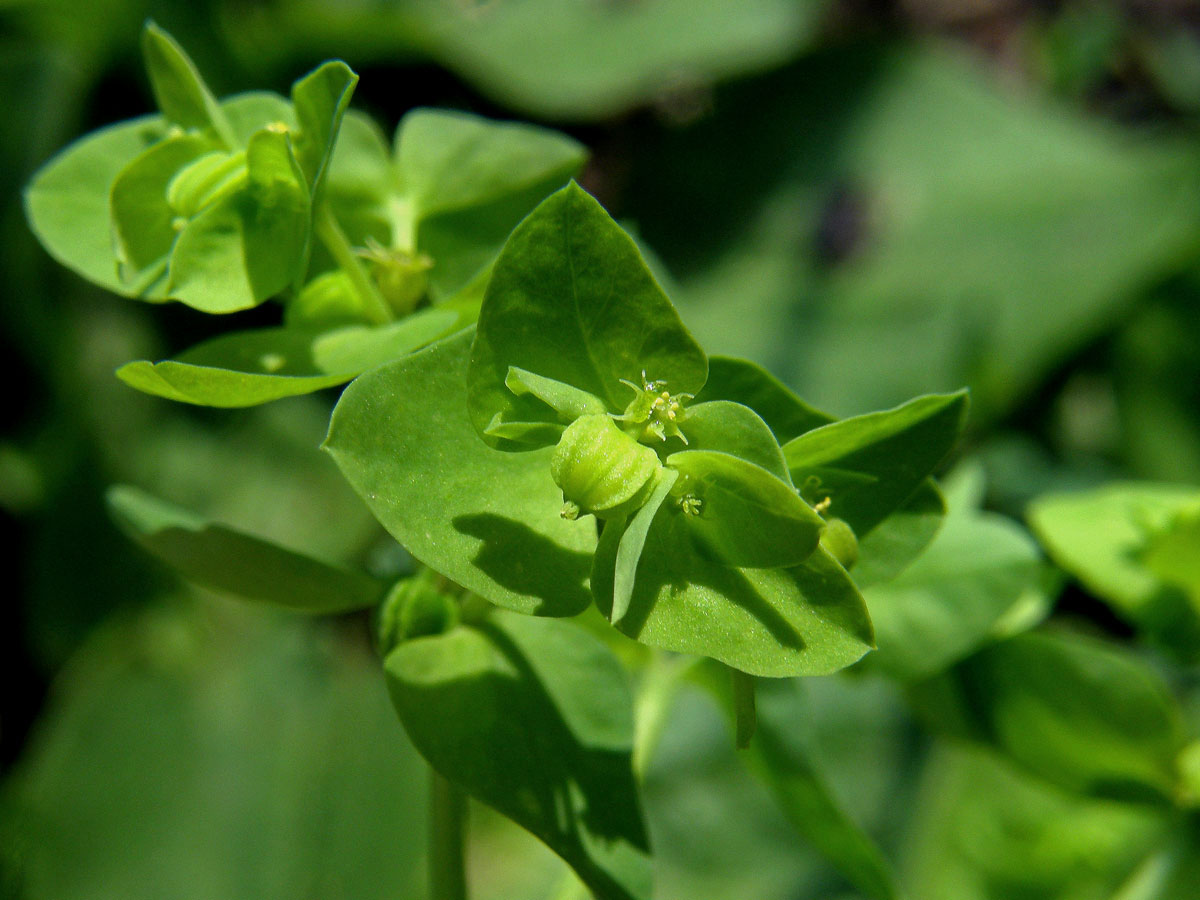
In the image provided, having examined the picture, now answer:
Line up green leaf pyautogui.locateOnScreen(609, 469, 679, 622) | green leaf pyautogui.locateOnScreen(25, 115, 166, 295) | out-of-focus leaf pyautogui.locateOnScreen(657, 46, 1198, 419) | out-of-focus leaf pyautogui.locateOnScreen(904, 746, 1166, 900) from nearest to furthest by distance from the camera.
A: green leaf pyautogui.locateOnScreen(609, 469, 679, 622)
green leaf pyautogui.locateOnScreen(25, 115, 166, 295)
out-of-focus leaf pyautogui.locateOnScreen(904, 746, 1166, 900)
out-of-focus leaf pyautogui.locateOnScreen(657, 46, 1198, 419)

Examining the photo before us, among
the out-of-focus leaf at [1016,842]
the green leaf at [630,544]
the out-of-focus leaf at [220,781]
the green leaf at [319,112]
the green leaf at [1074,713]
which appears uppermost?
the green leaf at [319,112]

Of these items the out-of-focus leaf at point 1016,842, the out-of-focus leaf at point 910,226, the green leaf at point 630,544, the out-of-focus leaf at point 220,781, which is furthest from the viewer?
the out-of-focus leaf at point 910,226

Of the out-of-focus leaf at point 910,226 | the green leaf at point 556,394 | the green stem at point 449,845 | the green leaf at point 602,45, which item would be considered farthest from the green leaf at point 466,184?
the green leaf at point 602,45

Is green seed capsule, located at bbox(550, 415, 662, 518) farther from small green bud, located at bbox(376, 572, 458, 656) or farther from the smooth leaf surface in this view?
the smooth leaf surface

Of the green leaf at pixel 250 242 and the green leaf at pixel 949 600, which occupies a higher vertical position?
the green leaf at pixel 250 242

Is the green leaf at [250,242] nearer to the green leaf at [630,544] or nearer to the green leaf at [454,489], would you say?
the green leaf at [454,489]

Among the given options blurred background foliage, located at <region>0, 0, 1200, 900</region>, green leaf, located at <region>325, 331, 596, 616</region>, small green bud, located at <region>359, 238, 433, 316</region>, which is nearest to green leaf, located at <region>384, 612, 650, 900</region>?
green leaf, located at <region>325, 331, 596, 616</region>

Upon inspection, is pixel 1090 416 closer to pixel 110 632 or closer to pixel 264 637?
pixel 264 637

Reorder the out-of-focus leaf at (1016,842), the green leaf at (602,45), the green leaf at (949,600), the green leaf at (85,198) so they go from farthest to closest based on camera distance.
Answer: the green leaf at (602,45)
the out-of-focus leaf at (1016,842)
the green leaf at (949,600)
the green leaf at (85,198)
